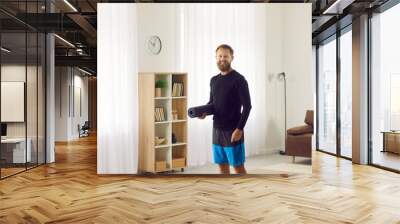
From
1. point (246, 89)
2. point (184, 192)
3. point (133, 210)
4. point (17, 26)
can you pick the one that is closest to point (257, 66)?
point (246, 89)

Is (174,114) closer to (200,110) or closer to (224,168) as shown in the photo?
(200,110)

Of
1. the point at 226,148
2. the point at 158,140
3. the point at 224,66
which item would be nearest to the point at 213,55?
the point at 224,66

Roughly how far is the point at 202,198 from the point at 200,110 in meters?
1.62

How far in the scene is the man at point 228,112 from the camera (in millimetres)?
5465

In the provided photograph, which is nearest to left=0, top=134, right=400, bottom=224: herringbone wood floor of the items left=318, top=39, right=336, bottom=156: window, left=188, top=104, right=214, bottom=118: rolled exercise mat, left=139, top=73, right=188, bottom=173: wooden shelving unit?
left=139, top=73, right=188, bottom=173: wooden shelving unit

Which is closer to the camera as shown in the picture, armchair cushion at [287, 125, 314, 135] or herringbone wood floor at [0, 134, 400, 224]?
herringbone wood floor at [0, 134, 400, 224]

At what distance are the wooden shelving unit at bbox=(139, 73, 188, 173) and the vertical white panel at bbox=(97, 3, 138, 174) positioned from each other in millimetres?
121

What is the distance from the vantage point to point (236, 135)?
217 inches

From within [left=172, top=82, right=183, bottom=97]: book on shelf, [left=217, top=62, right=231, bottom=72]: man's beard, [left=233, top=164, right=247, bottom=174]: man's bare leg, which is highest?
[left=217, top=62, right=231, bottom=72]: man's beard

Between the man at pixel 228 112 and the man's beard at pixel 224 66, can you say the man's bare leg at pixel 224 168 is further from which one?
the man's beard at pixel 224 66

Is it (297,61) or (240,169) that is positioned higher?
(297,61)

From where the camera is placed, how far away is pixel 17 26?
6039 millimetres

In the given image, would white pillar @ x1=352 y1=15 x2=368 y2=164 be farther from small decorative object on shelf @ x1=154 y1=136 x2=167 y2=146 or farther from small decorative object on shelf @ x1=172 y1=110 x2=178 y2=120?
small decorative object on shelf @ x1=154 y1=136 x2=167 y2=146

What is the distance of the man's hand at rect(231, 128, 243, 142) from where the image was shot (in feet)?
18.1
